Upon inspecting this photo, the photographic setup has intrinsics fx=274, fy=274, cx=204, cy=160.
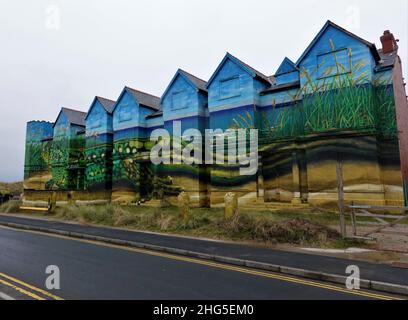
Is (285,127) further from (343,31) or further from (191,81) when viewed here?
(191,81)

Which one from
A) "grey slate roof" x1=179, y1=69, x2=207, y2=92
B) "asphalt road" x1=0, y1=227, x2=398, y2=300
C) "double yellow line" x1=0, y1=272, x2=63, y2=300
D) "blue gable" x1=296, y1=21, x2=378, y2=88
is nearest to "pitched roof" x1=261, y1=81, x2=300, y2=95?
"blue gable" x1=296, y1=21, x2=378, y2=88

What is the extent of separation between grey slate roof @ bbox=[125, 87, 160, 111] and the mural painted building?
189mm

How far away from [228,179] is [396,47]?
1644 cm

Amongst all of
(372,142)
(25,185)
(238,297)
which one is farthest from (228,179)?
(25,185)

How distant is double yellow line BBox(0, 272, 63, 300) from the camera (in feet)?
16.4

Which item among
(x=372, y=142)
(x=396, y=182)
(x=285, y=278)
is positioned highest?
(x=372, y=142)

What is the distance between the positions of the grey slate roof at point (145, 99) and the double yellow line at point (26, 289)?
2276 centimetres

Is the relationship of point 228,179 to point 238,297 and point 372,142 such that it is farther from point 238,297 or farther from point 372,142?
point 238,297

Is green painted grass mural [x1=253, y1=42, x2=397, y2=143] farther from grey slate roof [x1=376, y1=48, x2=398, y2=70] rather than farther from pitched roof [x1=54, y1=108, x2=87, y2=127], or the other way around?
pitched roof [x1=54, y1=108, x2=87, y2=127]

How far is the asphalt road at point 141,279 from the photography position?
5.26 meters

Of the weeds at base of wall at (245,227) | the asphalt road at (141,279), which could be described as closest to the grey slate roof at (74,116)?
the weeds at base of wall at (245,227)

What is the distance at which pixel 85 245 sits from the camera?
408 inches

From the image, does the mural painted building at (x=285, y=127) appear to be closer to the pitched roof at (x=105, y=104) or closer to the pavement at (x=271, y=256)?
the pitched roof at (x=105, y=104)

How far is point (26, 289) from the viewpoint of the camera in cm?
541
